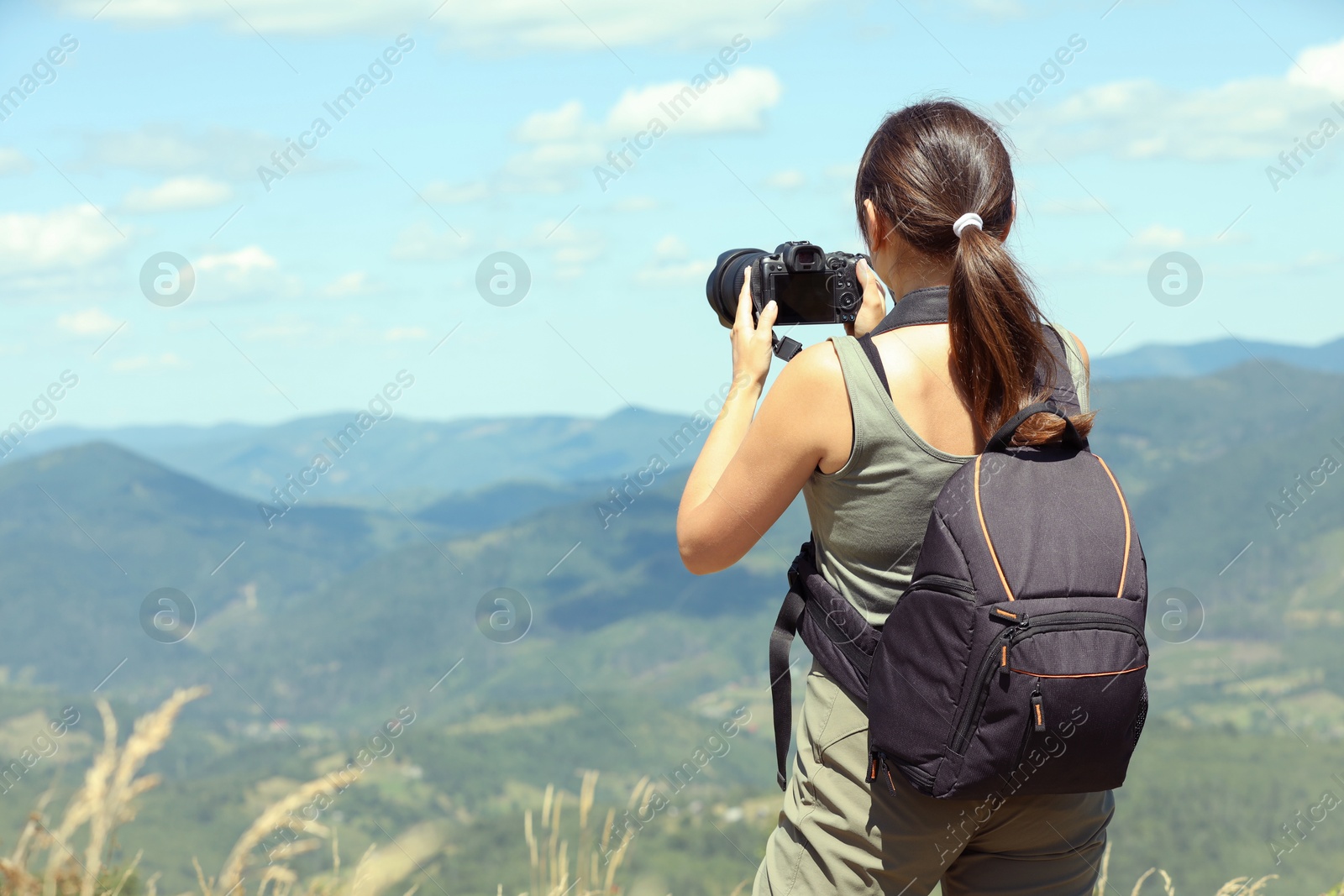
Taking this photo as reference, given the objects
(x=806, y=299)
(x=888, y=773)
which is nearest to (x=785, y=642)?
(x=888, y=773)

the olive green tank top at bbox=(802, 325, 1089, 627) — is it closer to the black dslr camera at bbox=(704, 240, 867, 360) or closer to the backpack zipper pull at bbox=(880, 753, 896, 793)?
the backpack zipper pull at bbox=(880, 753, 896, 793)

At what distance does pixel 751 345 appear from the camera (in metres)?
2.17

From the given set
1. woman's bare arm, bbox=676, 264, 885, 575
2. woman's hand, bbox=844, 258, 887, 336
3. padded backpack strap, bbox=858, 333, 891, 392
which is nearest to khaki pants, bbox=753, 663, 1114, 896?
woman's bare arm, bbox=676, 264, 885, 575

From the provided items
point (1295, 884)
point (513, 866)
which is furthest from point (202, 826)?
point (1295, 884)

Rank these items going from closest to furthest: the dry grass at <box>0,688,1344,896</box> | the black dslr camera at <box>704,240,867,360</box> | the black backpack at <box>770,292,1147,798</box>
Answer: the dry grass at <box>0,688,1344,896</box> < the black backpack at <box>770,292,1147,798</box> < the black dslr camera at <box>704,240,867,360</box>

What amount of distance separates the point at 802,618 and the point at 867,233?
75cm

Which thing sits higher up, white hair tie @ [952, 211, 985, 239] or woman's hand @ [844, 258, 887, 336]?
white hair tie @ [952, 211, 985, 239]

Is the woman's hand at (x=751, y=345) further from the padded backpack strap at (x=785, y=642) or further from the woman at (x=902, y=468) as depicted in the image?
the padded backpack strap at (x=785, y=642)

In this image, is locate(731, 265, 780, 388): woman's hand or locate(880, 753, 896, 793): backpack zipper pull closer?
locate(880, 753, 896, 793): backpack zipper pull

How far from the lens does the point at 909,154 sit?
194cm

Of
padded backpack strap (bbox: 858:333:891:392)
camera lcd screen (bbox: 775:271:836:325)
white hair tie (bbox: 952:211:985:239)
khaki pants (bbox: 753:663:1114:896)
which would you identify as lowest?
khaki pants (bbox: 753:663:1114:896)

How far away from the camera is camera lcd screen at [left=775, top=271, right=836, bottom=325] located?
2.29 meters

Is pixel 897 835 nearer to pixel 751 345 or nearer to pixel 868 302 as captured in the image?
pixel 751 345

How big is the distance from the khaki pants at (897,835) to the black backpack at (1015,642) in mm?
82
